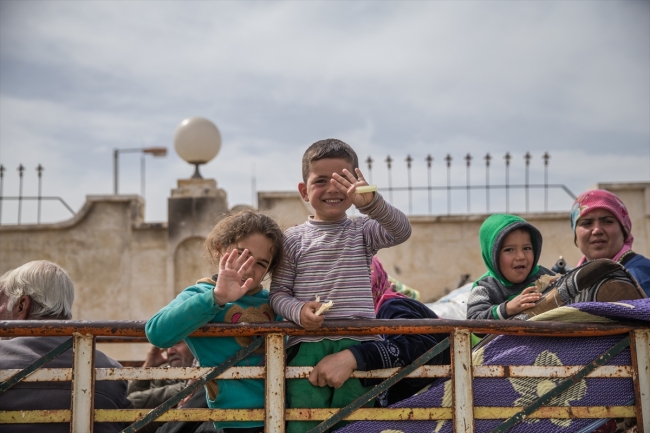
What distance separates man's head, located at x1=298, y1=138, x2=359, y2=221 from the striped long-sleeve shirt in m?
0.10

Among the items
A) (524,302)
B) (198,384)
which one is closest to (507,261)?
(524,302)

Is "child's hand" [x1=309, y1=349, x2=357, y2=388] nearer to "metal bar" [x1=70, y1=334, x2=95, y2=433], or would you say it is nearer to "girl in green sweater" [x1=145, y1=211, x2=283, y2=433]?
"girl in green sweater" [x1=145, y1=211, x2=283, y2=433]

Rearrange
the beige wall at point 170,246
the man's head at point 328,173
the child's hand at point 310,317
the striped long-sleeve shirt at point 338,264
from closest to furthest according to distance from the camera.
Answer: the child's hand at point 310,317, the striped long-sleeve shirt at point 338,264, the man's head at point 328,173, the beige wall at point 170,246

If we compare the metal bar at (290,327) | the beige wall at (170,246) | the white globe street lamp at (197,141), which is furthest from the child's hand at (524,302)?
the white globe street lamp at (197,141)

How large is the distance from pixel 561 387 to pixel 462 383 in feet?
1.29

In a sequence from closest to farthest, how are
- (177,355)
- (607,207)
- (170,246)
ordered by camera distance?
(607,207) → (177,355) → (170,246)

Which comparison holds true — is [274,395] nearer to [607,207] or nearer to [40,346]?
[40,346]

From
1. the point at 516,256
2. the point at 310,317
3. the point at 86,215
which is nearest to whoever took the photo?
the point at 310,317

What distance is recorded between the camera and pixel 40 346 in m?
2.92

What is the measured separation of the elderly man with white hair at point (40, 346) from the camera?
2764 millimetres

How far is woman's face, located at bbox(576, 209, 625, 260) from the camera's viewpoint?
3.90m

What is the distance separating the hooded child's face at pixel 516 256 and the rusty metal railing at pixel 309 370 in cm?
102

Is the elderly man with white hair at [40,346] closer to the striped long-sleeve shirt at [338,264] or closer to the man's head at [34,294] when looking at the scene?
the man's head at [34,294]

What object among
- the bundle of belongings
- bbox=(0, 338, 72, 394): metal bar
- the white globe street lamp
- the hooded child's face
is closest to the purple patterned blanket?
the bundle of belongings
